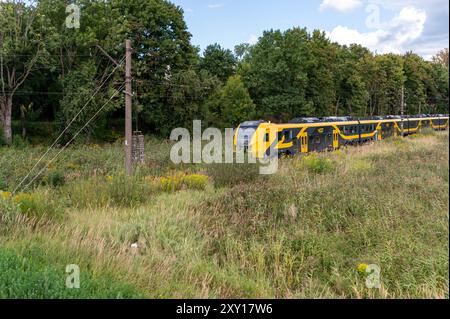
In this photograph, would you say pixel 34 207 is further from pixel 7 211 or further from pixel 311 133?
pixel 311 133

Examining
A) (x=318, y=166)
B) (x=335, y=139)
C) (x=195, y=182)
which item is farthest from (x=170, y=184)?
(x=335, y=139)

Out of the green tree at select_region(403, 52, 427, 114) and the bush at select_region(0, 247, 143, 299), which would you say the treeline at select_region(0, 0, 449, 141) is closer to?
the bush at select_region(0, 247, 143, 299)

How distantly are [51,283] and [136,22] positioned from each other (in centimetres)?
3444

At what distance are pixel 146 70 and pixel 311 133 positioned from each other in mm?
15545

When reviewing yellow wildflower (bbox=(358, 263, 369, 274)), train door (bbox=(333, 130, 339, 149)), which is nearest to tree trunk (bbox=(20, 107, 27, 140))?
train door (bbox=(333, 130, 339, 149))

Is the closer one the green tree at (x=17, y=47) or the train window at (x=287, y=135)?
the train window at (x=287, y=135)

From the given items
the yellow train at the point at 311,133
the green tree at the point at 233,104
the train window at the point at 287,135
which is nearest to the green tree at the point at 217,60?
the green tree at the point at 233,104

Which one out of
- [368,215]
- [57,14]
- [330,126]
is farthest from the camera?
[57,14]

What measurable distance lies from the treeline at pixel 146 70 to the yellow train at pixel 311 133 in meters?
6.03

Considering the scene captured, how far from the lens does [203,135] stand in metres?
36.7

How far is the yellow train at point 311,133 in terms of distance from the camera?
70.4ft

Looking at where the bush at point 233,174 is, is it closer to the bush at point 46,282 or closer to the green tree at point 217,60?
the bush at point 46,282
